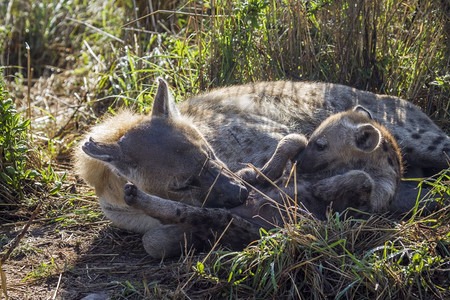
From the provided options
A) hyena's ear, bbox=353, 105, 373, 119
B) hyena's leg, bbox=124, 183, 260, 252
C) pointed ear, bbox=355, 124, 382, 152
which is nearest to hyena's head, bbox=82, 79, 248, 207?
hyena's leg, bbox=124, 183, 260, 252

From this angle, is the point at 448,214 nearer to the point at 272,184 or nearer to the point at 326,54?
the point at 272,184

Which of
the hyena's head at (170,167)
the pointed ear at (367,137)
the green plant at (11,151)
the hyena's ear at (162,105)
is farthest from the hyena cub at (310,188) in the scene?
the green plant at (11,151)

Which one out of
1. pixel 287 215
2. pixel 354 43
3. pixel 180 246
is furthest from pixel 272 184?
pixel 354 43

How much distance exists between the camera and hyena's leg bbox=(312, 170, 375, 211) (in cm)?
348

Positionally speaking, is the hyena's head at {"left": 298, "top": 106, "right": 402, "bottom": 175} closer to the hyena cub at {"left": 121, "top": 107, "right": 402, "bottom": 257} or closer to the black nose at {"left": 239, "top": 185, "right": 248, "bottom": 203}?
the hyena cub at {"left": 121, "top": 107, "right": 402, "bottom": 257}

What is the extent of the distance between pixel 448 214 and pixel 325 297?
31.9 inches

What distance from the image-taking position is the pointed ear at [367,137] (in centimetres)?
363

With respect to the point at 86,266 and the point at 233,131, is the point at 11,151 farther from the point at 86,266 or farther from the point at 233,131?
the point at 233,131

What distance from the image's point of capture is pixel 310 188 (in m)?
3.57

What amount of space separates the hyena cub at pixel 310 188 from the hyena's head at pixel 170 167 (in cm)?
12

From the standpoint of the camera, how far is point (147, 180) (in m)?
3.50

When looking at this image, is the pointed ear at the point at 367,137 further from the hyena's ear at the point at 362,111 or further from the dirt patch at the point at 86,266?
the dirt patch at the point at 86,266

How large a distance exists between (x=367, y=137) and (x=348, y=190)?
34 cm

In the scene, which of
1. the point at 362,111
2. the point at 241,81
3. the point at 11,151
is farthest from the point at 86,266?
the point at 241,81
